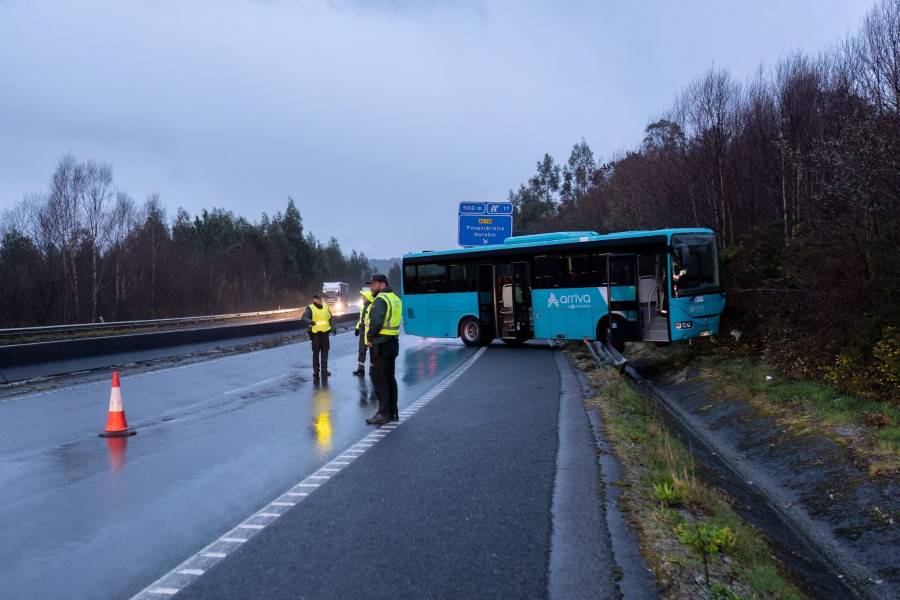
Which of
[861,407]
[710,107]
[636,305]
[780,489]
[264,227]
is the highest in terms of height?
[264,227]

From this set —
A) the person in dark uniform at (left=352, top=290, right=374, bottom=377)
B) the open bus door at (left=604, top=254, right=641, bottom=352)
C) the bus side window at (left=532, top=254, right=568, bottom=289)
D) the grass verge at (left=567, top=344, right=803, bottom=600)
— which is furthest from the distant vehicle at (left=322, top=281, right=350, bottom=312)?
the grass verge at (left=567, top=344, right=803, bottom=600)

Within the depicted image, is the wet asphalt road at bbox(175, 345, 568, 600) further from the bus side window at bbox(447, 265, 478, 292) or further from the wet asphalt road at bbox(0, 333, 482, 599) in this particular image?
the bus side window at bbox(447, 265, 478, 292)

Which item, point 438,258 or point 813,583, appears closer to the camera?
point 813,583

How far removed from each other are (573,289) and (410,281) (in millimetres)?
7364

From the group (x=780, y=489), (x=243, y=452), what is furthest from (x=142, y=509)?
(x=780, y=489)

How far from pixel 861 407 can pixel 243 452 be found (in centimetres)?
813

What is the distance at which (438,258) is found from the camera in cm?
2547

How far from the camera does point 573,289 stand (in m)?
21.4

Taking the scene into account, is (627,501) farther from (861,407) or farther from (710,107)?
(710,107)

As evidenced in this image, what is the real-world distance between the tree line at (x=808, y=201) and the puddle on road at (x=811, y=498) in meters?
1.52

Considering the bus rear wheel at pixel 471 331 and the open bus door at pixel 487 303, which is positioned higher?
the open bus door at pixel 487 303

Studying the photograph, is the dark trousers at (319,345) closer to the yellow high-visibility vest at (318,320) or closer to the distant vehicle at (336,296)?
the yellow high-visibility vest at (318,320)

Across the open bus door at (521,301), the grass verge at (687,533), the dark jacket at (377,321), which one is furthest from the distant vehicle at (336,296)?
the grass verge at (687,533)

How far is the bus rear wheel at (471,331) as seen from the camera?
81.5 ft
